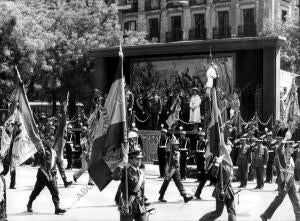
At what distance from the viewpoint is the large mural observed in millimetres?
25938

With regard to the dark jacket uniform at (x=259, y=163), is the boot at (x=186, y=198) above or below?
below

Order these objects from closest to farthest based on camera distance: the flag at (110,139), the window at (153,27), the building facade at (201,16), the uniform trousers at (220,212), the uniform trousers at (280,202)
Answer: the flag at (110,139), the uniform trousers at (220,212), the uniform trousers at (280,202), the building facade at (201,16), the window at (153,27)

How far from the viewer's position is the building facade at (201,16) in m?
50.2

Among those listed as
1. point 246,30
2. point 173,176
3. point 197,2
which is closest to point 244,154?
point 173,176

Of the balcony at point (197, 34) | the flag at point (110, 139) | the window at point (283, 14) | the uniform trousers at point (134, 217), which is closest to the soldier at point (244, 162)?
the flag at point (110, 139)

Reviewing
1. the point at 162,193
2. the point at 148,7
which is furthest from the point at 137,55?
the point at 148,7

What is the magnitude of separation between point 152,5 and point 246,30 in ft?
32.9

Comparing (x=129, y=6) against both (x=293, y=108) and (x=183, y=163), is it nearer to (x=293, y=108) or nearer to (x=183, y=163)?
(x=293, y=108)

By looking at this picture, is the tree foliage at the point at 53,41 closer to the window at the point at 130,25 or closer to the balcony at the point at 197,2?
the balcony at the point at 197,2

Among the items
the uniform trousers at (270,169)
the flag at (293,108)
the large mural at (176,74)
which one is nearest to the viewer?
the uniform trousers at (270,169)

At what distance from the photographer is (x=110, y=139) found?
9406 mm

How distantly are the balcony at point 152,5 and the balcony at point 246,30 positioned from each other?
8.74 meters

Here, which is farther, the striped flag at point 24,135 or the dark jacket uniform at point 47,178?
the striped flag at point 24,135

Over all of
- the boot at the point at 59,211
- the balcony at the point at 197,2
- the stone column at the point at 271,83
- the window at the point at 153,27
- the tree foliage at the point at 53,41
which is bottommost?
the boot at the point at 59,211
